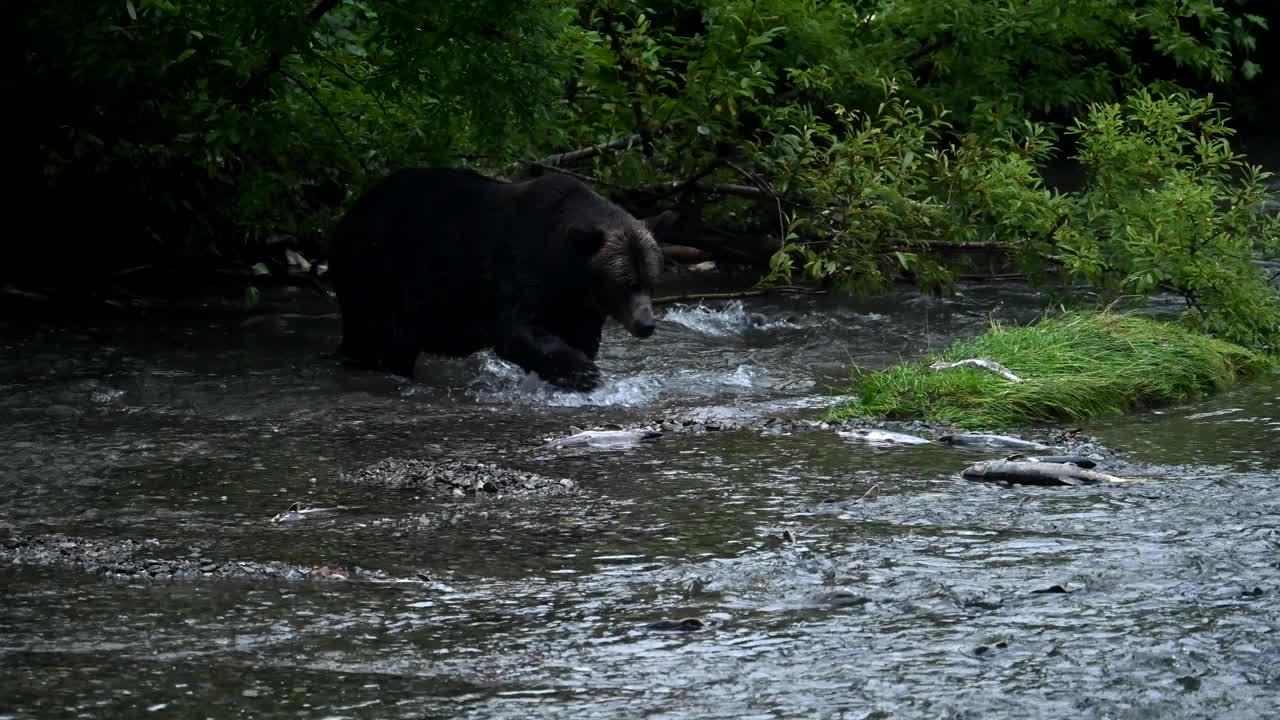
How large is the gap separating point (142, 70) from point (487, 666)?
22.9 feet

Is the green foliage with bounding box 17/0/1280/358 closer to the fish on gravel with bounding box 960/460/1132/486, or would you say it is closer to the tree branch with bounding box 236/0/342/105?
the tree branch with bounding box 236/0/342/105

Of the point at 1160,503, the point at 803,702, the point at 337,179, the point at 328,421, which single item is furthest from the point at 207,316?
the point at 803,702

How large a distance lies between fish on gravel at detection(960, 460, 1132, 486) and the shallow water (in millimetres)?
135

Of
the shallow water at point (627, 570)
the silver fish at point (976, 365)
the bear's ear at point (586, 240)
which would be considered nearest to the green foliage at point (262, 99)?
the bear's ear at point (586, 240)

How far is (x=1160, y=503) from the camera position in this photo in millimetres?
5969

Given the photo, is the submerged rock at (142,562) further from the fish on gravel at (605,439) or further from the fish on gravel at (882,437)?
the fish on gravel at (882,437)

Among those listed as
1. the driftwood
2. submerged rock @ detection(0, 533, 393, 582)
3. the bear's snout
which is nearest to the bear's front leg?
the bear's snout

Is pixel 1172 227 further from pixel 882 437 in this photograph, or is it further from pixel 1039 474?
pixel 1039 474

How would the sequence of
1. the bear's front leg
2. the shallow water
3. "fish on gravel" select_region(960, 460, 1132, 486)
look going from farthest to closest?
the bear's front leg, "fish on gravel" select_region(960, 460, 1132, 486), the shallow water

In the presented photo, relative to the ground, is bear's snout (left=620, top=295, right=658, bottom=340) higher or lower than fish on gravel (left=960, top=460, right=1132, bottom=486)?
higher

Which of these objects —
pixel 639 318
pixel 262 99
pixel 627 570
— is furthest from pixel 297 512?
pixel 262 99

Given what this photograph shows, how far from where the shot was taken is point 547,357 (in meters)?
9.18

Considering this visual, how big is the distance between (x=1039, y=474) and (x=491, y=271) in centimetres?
417

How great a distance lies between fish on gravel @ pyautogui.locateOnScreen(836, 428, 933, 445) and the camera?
290 inches
